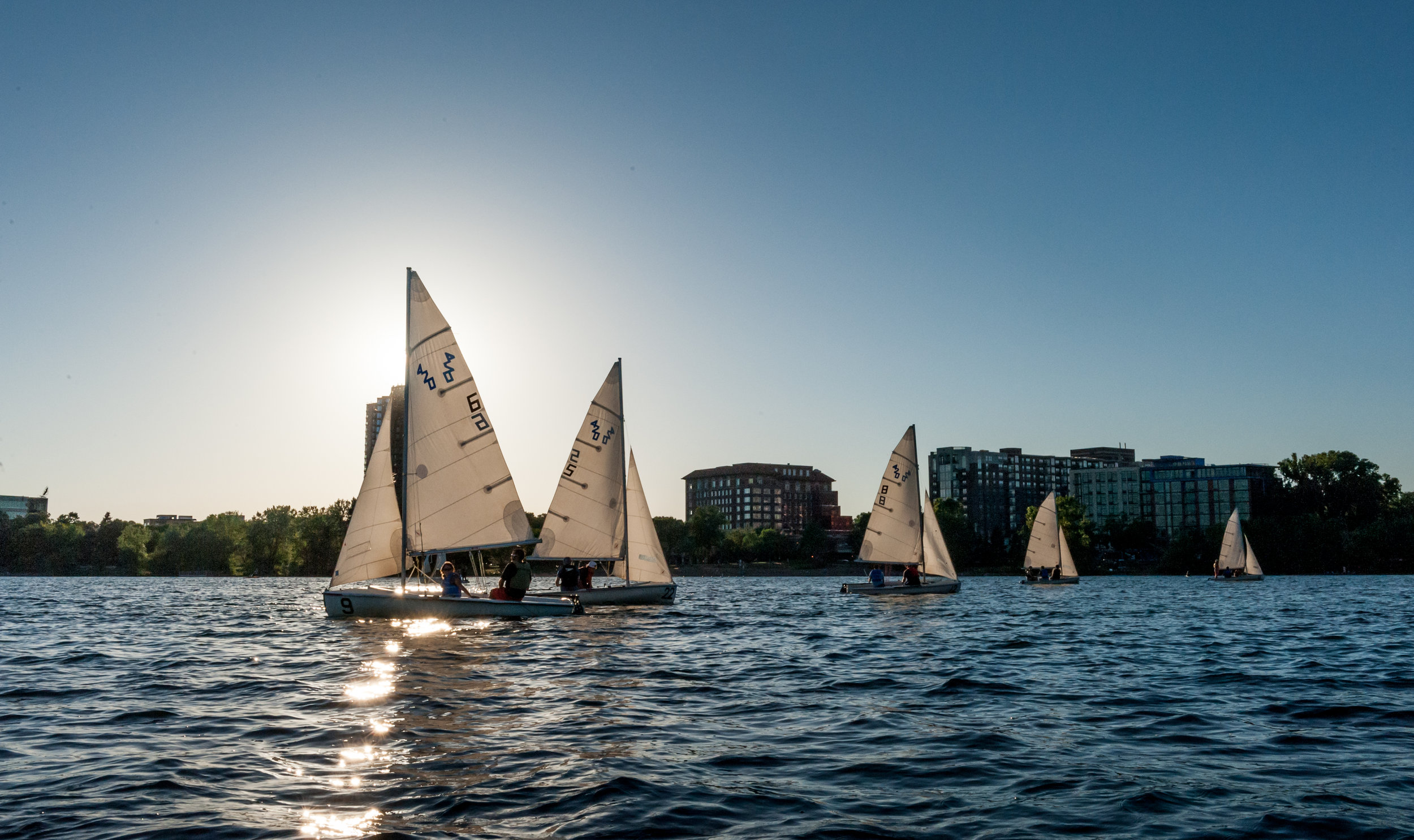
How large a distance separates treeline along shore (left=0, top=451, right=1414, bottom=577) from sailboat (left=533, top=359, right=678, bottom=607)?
4615 inches

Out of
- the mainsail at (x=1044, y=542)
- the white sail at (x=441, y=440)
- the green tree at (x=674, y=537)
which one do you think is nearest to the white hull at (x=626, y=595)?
the white sail at (x=441, y=440)

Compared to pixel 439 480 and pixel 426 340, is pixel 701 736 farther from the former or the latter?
pixel 426 340

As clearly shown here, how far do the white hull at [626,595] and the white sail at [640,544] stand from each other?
0.79 meters

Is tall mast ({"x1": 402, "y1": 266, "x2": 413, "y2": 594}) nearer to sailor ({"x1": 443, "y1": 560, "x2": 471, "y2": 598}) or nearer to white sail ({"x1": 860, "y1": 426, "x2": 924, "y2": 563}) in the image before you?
sailor ({"x1": 443, "y1": 560, "x2": 471, "y2": 598})

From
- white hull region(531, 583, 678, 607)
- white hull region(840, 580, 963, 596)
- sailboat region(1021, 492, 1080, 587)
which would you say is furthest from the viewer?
sailboat region(1021, 492, 1080, 587)

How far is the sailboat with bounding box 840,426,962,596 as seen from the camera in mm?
58281

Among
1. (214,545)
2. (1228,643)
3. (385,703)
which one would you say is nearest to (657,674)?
(385,703)

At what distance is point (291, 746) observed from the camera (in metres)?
12.0

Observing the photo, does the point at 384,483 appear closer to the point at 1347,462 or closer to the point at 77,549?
the point at 77,549

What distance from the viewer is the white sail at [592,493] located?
4109 cm

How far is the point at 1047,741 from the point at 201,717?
1174 centimetres

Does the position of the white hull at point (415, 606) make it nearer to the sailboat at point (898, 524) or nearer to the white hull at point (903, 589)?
the white hull at point (903, 589)

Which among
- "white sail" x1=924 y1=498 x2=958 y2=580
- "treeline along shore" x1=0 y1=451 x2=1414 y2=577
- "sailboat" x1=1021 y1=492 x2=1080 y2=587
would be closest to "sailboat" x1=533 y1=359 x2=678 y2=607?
"white sail" x1=924 y1=498 x2=958 y2=580

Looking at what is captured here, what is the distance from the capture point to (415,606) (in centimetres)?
3134
